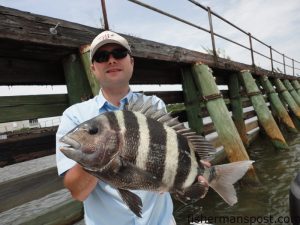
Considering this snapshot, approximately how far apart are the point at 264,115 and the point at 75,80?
6.25 m

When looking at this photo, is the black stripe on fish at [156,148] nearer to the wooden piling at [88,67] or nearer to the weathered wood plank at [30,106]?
the wooden piling at [88,67]

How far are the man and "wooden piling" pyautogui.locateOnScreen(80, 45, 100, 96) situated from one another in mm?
1596

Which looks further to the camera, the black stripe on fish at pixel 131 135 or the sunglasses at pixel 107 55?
the sunglasses at pixel 107 55

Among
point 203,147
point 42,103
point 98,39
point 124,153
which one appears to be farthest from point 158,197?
point 42,103

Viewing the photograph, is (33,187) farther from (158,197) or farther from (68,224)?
(158,197)

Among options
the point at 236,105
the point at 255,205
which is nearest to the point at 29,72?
the point at 255,205

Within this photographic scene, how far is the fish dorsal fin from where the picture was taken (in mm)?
1665

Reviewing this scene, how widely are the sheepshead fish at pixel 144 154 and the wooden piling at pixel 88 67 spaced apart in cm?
212

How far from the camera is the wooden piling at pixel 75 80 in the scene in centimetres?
389

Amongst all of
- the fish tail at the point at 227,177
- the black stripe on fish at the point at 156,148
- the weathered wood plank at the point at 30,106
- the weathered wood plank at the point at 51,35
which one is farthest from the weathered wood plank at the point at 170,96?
the black stripe on fish at the point at 156,148

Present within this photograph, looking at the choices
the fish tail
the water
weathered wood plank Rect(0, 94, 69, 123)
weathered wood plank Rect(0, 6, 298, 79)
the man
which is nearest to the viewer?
the fish tail

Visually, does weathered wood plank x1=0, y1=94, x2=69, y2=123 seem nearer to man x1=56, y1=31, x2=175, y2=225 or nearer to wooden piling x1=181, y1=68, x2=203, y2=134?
man x1=56, y1=31, x2=175, y2=225

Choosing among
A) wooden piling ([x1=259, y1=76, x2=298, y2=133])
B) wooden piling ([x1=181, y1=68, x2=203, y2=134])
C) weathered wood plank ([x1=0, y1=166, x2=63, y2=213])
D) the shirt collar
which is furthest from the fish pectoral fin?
wooden piling ([x1=259, y1=76, x2=298, y2=133])

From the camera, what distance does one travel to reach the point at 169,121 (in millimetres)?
1687
